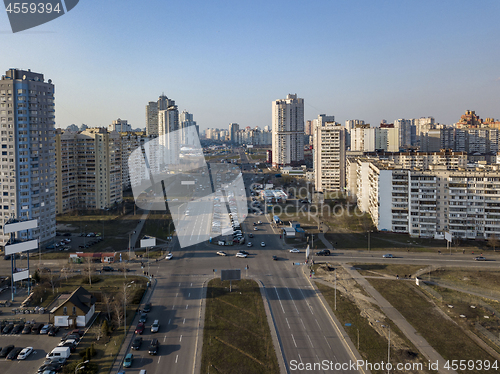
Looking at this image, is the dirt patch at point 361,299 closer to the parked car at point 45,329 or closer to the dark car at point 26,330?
the parked car at point 45,329

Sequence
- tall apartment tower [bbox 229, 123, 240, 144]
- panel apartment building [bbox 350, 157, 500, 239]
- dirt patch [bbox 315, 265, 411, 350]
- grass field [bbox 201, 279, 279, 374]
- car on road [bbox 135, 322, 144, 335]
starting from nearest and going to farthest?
grass field [bbox 201, 279, 279, 374] → dirt patch [bbox 315, 265, 411, 350] → car on road [bbox 135, 322, 144, 335] → panel apartment building [bbox 350, 157, 500, 239] → tall apartment tower [bbox 229, 123, 240, 144]

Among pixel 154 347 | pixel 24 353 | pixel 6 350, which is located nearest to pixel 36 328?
pixel 6 350

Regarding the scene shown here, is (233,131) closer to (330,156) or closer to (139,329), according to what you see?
(330,156)

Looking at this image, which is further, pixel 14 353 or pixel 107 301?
pixel 107 301

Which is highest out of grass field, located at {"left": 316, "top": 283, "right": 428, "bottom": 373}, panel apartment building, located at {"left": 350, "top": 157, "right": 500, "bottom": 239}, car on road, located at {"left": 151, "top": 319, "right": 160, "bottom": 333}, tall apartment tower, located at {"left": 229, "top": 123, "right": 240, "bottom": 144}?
tall apartment tower, located at {"left": 229, "top": 123, "right": 240, "bottom": 144}

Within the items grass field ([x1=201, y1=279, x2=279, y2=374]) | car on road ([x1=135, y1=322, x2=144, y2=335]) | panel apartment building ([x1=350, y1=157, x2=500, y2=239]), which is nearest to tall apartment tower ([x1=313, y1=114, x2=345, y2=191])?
panel apartment building ([x1=350, y1=157, x2=500, y2=239])

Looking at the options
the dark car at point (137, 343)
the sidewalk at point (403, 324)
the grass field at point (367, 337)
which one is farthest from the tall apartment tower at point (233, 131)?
the dark car at point (137, 343)

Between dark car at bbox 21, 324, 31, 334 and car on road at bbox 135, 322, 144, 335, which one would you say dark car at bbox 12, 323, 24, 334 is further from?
car on road at bbox 135, 322, 144, 335

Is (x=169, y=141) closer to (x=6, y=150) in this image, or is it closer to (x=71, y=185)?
(x=71, y=185)
